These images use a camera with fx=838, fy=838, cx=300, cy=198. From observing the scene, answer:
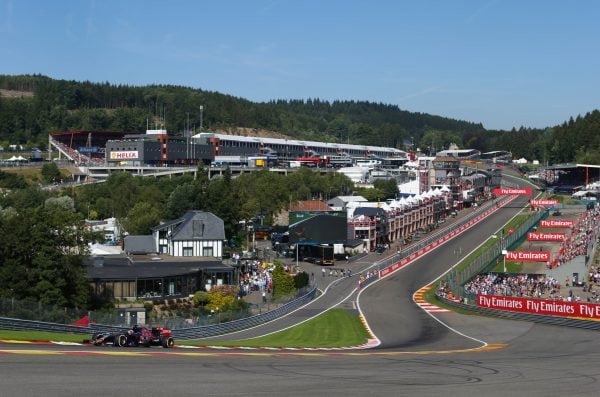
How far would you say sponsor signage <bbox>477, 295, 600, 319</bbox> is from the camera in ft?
165

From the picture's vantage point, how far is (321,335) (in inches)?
1969

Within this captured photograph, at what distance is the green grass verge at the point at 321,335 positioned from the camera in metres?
43.6

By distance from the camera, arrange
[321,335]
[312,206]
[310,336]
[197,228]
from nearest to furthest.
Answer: [310,336]
[321,335]
[197,228]
[312,206]

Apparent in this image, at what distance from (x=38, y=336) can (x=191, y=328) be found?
12.9 metres

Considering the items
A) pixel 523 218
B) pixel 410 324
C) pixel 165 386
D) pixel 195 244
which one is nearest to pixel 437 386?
pixel 165 386

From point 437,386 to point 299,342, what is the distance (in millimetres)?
21679

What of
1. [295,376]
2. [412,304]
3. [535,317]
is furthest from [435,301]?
[295,376]

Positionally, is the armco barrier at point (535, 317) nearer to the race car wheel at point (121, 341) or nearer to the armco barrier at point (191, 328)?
the armco barrier at point (191, 328)

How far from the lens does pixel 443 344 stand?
43.3 m

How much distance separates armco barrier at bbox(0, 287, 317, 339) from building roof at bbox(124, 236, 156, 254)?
26673mm

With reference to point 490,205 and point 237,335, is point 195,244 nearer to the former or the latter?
point 237,335

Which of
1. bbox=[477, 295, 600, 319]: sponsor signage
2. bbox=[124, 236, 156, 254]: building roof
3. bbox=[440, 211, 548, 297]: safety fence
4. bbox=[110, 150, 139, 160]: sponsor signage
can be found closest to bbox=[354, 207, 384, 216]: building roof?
bbox=[440, 211, 548, 297]: safety fence

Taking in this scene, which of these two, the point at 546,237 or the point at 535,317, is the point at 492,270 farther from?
the point at 535,317

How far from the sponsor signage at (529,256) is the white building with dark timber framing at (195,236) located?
1177 inches
